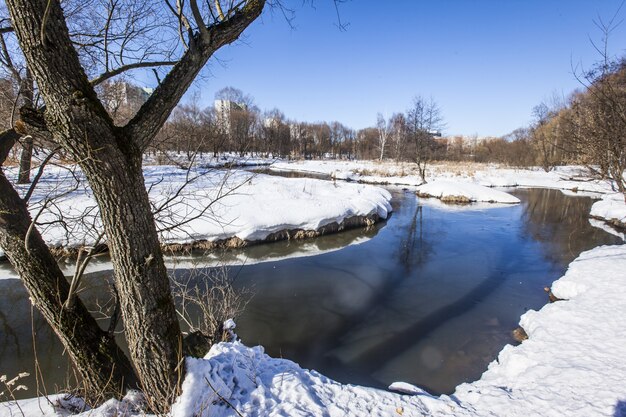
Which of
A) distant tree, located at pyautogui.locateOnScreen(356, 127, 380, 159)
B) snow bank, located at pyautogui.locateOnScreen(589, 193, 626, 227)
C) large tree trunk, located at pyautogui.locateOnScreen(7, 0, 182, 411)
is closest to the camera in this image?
large tree trunk, located at pyautogui.locateOnScreen(7, 0, 182, 411)

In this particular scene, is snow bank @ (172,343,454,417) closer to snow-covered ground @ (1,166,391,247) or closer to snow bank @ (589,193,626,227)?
snow-covered ground @ (1,166,391,247)

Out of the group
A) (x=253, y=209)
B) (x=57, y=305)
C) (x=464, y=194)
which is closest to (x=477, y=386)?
(x=57, y=305)

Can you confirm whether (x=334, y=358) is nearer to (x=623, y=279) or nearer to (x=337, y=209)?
(x=623, y=279)

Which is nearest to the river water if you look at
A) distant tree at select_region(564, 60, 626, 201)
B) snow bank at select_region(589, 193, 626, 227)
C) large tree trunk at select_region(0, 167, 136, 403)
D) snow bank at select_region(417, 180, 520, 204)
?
large tree trunk at select_region(0, 167, 136, 403)

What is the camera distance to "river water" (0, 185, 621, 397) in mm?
4469

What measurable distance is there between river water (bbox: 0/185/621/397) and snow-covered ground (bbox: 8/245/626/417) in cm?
79

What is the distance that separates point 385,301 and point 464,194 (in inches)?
563

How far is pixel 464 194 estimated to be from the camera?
18031 millimetres

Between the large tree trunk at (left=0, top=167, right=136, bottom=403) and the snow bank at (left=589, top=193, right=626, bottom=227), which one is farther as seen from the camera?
the snow bank at (left=589, top=193, right=626, bottom=227)

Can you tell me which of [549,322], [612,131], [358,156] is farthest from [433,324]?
[358,156]

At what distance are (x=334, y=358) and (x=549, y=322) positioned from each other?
340 centimetres

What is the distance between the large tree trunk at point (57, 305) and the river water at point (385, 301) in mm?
414

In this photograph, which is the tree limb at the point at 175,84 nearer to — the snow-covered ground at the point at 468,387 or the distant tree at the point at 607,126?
the snow-covered ground at the point at 468,387

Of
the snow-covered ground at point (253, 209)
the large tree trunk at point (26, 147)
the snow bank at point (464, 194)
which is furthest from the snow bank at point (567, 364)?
the snow bank at point (464, 194)
